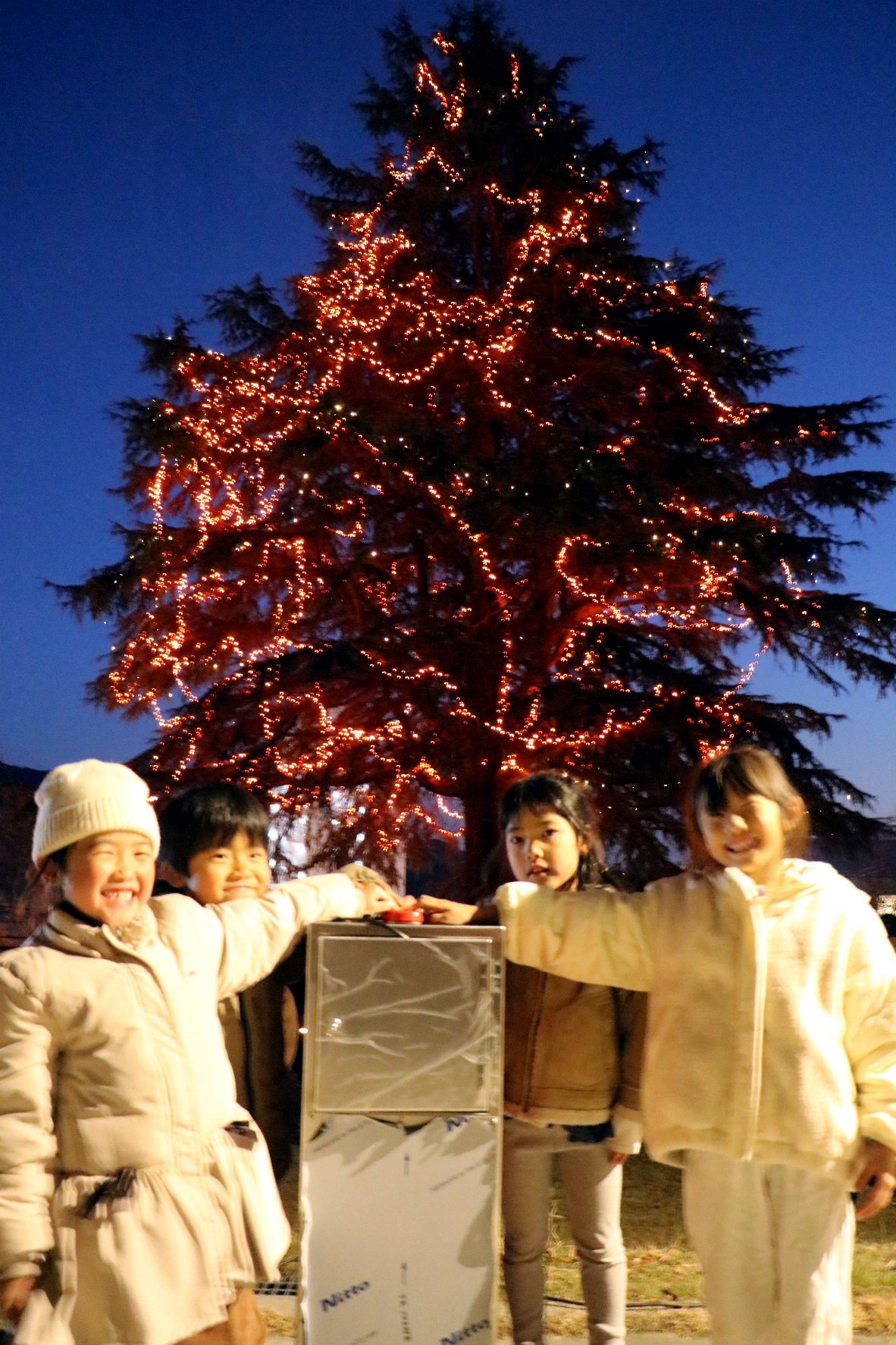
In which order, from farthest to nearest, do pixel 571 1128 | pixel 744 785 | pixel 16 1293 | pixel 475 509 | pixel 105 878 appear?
pixel 475 509, pixel 571 1128, pixel 744 785, pixel 105 878, pixel 16 1293

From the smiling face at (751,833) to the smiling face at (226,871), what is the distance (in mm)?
1092

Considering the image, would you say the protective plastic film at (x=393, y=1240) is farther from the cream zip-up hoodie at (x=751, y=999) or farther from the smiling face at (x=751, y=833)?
the smiling face at (x=751, y=833)

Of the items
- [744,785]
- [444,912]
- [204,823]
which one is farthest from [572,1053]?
[204,823]

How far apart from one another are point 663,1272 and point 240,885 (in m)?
2.43

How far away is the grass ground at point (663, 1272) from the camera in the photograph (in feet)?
11.4

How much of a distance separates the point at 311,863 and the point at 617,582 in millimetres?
3101

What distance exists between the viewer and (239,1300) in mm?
2123

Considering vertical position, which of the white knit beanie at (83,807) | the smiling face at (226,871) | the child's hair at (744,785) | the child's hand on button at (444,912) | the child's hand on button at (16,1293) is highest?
the child's hair at (744,785)

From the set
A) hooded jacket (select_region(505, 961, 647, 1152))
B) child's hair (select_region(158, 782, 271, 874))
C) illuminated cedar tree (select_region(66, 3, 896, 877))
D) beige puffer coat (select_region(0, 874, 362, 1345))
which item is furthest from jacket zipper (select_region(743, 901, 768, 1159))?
illuminated cedar tree (select_region(66, 3, 896, 877))

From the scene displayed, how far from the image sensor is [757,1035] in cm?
230

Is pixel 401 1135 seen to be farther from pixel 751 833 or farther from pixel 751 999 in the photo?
pixel 751 833

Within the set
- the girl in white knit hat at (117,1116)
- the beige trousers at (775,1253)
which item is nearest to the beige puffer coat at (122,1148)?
the girl in white knit hat at (117,1116)

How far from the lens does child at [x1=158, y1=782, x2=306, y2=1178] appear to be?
2613 millimetres

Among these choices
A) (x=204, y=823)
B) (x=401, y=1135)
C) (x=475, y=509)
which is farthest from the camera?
(x=475, y=509)
